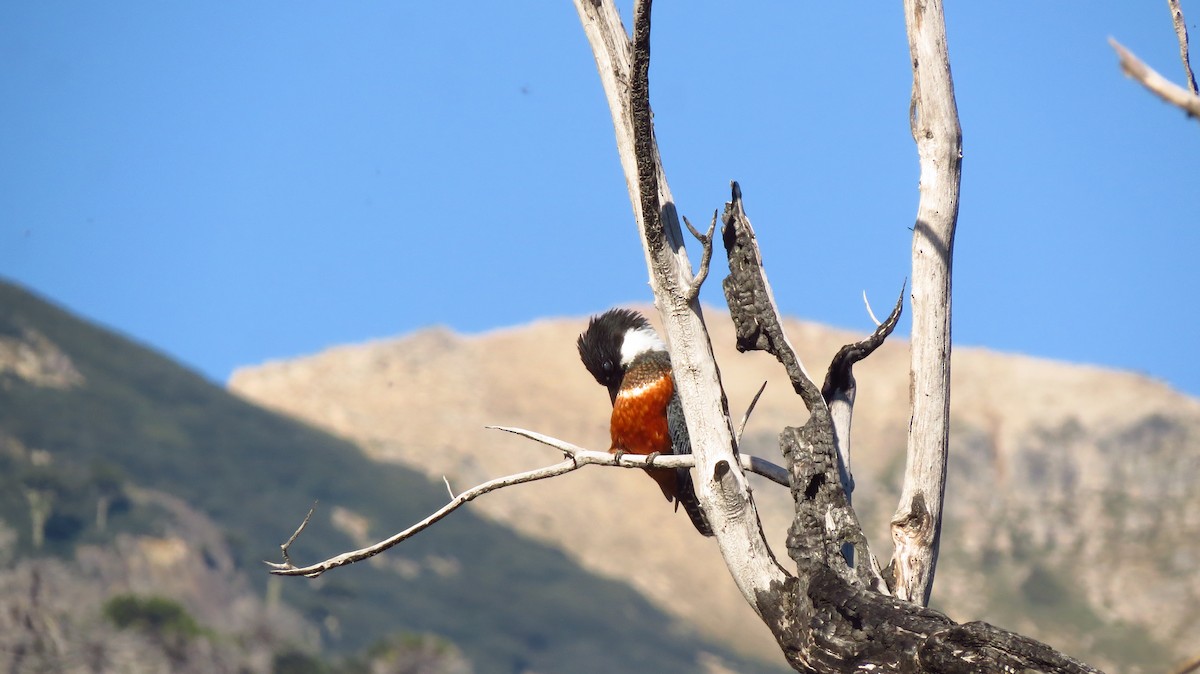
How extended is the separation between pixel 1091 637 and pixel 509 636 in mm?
24124

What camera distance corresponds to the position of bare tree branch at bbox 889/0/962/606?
5.77 m

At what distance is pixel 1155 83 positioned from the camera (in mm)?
2873

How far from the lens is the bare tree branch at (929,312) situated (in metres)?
5.77

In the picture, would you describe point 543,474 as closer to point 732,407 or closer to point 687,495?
point 687,495

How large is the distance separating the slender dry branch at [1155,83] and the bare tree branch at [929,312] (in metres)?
2.94

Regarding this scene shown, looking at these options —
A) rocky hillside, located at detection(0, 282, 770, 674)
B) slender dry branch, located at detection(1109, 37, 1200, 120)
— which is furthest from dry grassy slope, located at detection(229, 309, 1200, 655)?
slender dry branch, located at detection(1109, 37, 1200, 120)

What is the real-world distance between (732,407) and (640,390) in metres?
62.5

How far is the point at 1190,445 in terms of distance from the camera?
66.1 m

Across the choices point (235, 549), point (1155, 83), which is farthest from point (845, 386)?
point (235, 549)

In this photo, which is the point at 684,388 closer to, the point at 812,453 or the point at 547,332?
the point at 812,453

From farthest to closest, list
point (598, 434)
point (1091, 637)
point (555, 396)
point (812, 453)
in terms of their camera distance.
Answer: point (555, 396)
point (598, 434)
point (1091, 637)
point (812, 453)

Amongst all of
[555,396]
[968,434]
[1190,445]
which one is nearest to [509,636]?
[555,396]

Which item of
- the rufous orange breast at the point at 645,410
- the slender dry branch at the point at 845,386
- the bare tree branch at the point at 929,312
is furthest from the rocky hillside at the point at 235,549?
the bare tree branch at the point at 929,312

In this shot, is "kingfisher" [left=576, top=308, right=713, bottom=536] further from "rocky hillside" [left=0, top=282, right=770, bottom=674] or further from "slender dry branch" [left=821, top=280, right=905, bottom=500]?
"rocky hillside" [left=0, top=282, right=770, bottom=674]
